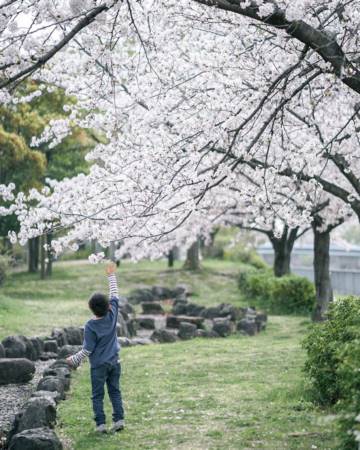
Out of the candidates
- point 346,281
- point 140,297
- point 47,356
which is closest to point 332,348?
point 47,356

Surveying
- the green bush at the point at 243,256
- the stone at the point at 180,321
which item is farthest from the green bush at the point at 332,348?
the green bush at the point at 243,256

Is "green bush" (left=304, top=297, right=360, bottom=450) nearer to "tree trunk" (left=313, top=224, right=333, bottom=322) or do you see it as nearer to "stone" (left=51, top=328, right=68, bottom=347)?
"stone" (left=51, top=328, right=68, bottom=347)

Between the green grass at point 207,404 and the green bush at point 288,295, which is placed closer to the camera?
the green grass at point 207,404

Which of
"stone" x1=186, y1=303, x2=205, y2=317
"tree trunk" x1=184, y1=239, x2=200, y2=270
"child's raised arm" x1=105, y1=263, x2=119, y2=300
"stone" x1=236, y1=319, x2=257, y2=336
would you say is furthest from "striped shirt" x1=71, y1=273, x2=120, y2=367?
"tree trunk" x1=184, y1=239, x2=200, y2=270

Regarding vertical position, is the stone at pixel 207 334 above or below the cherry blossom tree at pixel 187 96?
below

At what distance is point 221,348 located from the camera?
13.3 metres

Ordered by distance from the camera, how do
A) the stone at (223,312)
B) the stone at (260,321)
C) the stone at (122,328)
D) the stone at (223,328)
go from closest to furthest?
the stone at (122,328) → the stone at (223,328) → the stone at (260,321) → the stone at (223,312)

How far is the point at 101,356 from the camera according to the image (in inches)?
284

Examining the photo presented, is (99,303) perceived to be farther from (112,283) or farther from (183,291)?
(183,291)

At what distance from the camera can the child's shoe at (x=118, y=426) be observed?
7137 millimetres

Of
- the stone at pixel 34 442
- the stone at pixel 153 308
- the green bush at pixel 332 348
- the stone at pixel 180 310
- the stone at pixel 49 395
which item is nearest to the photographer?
the stone at pixel 34 442

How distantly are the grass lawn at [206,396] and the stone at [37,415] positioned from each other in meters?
0.27

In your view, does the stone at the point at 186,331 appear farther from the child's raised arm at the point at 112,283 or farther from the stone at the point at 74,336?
the child's raised arm at the point at 112,283

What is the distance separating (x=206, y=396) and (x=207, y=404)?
48 centimetres
